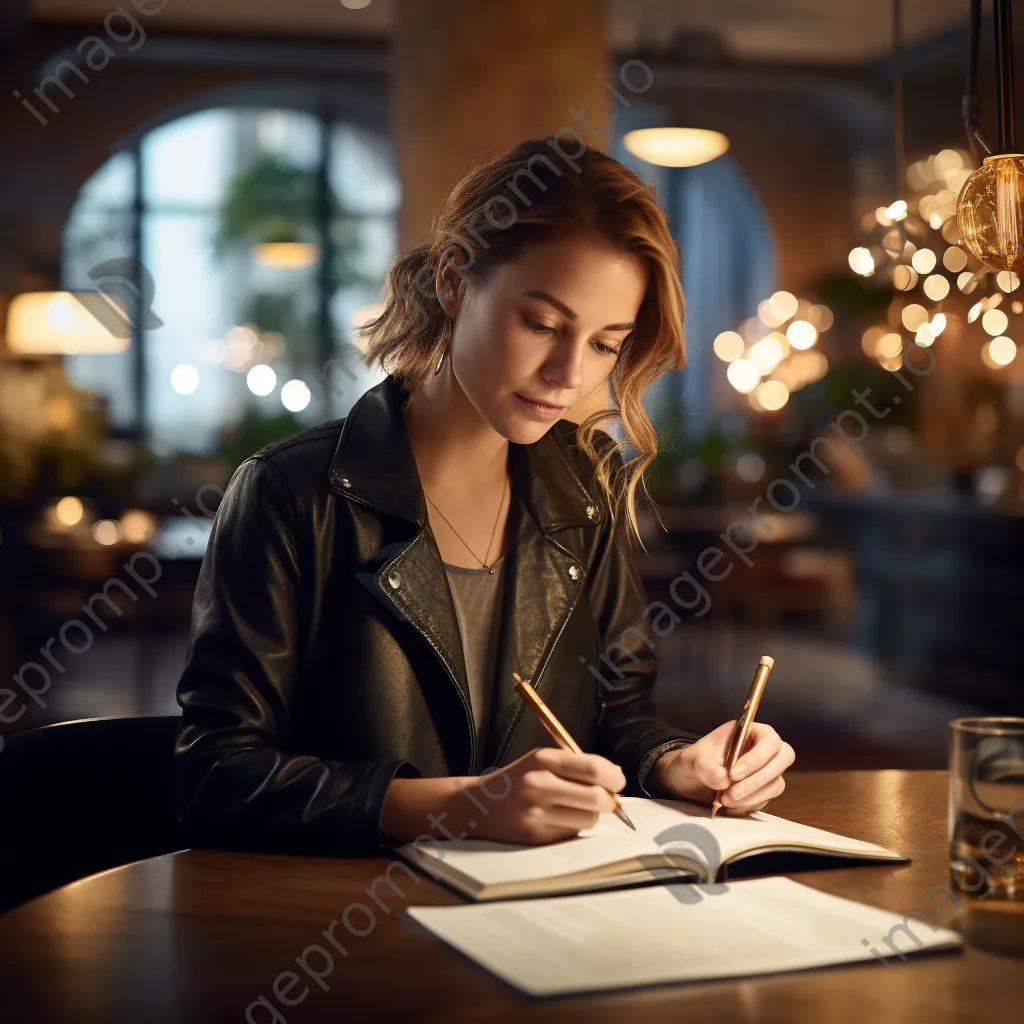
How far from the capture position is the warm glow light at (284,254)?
41.2 ft

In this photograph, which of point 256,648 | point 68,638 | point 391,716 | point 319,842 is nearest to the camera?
point 319,842

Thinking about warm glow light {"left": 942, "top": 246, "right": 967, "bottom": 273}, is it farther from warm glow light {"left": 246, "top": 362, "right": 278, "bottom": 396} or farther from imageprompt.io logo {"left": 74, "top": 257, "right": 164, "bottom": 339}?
imageprompt.io logo {"left": 74, "top": 257, "right": 164, "bottom": 339}

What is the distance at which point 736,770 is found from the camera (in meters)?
1.49

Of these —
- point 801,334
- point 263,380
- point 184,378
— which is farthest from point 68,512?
point 184,378

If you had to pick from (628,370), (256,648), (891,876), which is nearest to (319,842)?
(256,648)

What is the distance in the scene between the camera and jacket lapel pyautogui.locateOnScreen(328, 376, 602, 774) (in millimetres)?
1728

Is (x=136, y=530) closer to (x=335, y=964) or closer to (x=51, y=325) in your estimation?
(x=51, y=325)

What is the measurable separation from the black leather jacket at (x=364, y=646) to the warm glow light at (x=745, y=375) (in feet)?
26.3

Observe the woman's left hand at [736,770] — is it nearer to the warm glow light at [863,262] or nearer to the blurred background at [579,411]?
the blurred background at [579,411]

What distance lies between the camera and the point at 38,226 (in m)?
11.5

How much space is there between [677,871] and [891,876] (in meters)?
0.22

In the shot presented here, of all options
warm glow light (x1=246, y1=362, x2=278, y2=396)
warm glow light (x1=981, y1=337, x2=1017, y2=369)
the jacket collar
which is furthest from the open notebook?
warm glow light (x1=246, y1=362, x2=278, y2=396)

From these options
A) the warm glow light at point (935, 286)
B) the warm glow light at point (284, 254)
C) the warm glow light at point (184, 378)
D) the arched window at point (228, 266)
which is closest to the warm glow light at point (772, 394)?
the arched window at point (228, 266)

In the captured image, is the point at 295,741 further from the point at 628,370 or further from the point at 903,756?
the point at 903,756
